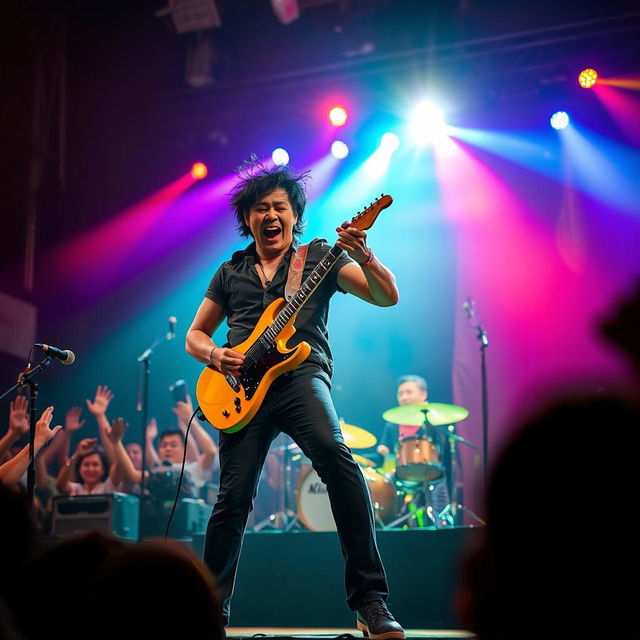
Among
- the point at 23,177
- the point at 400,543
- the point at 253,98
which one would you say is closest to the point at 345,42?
the point at 253,98

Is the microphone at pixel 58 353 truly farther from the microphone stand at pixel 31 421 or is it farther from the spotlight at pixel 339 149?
the spotlight at pixel 339 149

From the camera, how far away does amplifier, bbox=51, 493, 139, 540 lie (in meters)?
7.54

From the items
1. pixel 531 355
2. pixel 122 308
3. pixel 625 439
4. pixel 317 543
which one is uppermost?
pixel 122 308

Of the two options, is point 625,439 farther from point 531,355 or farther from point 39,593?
point 531,355

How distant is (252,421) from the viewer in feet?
13.1

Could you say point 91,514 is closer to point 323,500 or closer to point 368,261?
point 323,500

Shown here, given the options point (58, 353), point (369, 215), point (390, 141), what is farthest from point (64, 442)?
point (369, 215)

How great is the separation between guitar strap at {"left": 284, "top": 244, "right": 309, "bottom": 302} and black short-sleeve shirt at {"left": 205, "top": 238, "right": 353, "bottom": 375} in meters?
0.03

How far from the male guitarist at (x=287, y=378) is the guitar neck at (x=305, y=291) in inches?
4.5

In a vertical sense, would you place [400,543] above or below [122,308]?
below

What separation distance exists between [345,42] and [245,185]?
546 cm

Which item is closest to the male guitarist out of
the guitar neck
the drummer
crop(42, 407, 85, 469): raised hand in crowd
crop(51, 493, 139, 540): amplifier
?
the guitar neck

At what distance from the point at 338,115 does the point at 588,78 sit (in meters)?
2.94

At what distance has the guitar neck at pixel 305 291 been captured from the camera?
159 inches
